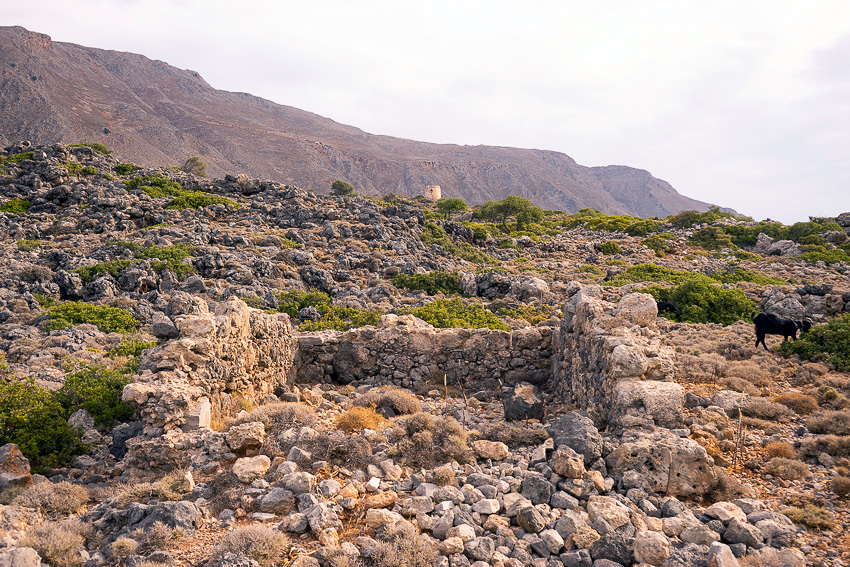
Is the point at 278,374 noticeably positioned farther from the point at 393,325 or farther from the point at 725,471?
the point at 725,471

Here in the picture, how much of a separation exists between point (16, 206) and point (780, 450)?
111ft

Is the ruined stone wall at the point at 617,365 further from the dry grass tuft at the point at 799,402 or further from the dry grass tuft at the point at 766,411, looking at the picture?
the dry grass tuft at the point at 799,402

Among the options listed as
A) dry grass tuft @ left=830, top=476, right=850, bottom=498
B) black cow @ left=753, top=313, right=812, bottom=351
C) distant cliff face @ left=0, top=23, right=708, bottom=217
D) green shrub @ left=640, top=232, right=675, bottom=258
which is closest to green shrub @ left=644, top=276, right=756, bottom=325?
black cow @ left=753, top=313, right=812, bottom=351

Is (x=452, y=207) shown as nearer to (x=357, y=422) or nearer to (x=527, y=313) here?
(x=527, y=313)

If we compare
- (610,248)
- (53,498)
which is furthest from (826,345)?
(610,248)

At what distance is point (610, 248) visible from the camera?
31125mm

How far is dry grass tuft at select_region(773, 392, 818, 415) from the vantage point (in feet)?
25.0

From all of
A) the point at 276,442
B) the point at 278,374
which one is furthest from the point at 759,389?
the point at 278,374

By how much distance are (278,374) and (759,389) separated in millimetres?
9517

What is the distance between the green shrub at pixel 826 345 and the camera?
10141 millimetres

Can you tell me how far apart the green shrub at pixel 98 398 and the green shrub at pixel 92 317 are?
5.96 meters

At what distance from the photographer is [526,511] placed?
15.2 ft

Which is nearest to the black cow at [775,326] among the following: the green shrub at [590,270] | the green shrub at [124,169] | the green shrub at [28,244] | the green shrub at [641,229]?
the green shrub at [590,270]

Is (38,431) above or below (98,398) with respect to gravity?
below
